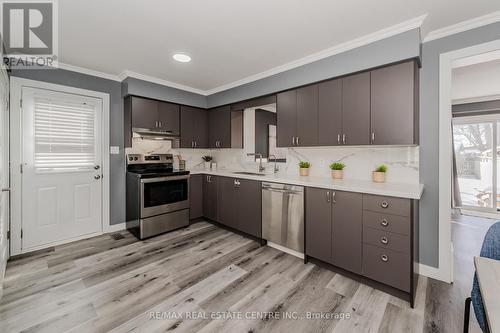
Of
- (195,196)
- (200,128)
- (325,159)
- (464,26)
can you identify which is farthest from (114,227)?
(464,26)

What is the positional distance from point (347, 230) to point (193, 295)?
158 centimetres

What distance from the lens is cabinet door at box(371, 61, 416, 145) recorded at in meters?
2.09

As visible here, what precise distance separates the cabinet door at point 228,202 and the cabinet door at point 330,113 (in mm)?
1496

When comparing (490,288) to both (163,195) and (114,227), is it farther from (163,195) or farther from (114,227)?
(114,227)

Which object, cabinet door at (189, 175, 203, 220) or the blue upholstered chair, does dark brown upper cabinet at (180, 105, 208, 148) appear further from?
the blue upholstered chair

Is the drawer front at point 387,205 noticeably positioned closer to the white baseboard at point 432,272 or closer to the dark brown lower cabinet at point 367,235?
the dark brown lower cabinet at point 367,235

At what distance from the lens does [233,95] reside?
3.79 metres

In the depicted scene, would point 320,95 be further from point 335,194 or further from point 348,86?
point 335,194

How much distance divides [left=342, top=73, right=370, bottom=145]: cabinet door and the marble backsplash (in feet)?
1.20

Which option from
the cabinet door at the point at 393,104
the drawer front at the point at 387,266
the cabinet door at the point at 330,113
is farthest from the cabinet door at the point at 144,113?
the drawer front at the point at 387,266

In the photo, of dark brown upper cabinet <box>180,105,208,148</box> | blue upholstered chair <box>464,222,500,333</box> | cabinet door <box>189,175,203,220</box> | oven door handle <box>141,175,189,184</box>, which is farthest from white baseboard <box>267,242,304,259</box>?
dark brown upper cabinet <box>180,105,208,148</box>

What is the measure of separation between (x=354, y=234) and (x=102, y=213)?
138 inches

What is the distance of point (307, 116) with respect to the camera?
2.83m

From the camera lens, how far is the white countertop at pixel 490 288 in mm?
675
